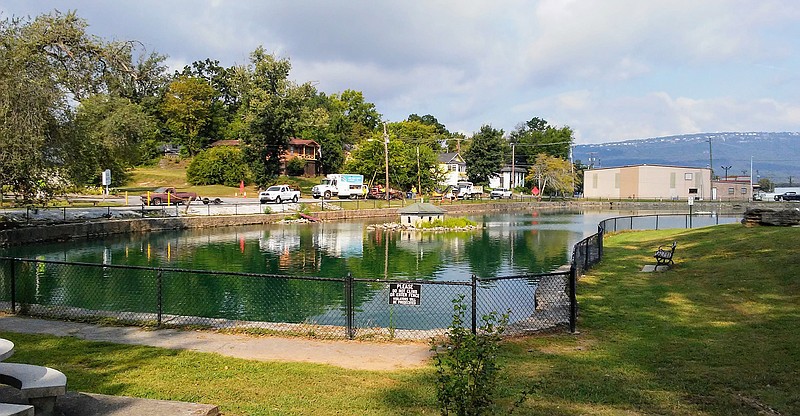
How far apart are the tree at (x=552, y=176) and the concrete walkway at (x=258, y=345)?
99.9m

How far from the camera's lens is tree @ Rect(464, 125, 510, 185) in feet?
358

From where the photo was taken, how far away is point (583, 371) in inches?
354

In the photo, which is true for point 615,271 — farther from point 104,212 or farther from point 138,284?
point 104,212

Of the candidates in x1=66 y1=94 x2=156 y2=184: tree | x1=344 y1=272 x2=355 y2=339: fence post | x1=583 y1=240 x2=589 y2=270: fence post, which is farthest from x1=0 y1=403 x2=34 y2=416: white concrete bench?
x1=66 y1=94 x2=156 y2=184: tree

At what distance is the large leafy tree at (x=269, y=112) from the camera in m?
75.8

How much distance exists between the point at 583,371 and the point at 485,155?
101 m

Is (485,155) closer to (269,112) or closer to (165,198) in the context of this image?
(269,112)

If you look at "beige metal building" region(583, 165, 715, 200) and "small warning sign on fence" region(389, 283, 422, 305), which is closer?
"small warning sign on fence" region(389, 283, 422, 305)

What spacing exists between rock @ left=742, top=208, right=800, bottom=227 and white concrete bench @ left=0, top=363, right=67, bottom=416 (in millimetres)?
27326

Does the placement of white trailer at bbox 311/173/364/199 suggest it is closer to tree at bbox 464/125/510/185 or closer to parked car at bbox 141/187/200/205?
parked car at bbox 141/187/200/205

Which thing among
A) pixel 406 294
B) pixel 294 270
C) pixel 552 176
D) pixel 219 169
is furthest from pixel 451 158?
pixel 406 294

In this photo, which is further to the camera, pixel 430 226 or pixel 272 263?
pixel 430 226

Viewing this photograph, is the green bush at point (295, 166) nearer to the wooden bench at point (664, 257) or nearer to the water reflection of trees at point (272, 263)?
the water reflection of trees at point (272, 263)

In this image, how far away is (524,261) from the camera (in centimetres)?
3019
